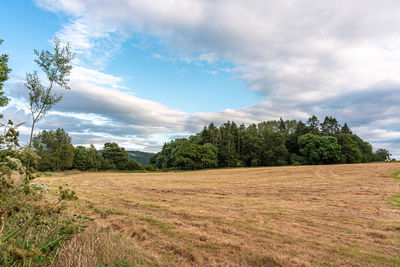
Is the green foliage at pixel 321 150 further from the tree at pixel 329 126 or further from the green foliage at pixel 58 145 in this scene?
the green foliage at pixel 58 145

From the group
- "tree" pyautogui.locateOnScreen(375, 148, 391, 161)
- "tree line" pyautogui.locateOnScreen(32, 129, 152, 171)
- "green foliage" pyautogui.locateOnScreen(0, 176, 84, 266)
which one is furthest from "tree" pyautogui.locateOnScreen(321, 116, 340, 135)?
"green foliage" pyautogui.locateOnScreen(0, 176, 84, 266)

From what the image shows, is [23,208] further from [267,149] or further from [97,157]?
[97,157]

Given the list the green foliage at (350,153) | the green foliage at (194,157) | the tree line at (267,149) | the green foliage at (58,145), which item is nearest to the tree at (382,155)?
the tree line at (267,149)

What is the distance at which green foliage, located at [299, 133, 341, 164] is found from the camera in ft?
208

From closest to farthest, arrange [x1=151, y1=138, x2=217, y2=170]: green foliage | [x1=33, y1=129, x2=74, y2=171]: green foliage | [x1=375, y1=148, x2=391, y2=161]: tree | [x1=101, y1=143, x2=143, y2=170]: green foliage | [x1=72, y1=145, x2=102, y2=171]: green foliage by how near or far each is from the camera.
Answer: [x1=33, y1=129, x2=74, y2=171]: green foliage
[x1=151, y1=138, x2=217, y2=170]: green foliage
[x1=72, y1=145, x2=102, y2=171]: green foliage
[x1=101, y1=143, x2=143, y2=170]: green foliage
[x1=375, y1=148, x2=391, y2=161]: tree

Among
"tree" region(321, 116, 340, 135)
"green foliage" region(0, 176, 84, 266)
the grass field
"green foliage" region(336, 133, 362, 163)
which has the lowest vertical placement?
the grass field

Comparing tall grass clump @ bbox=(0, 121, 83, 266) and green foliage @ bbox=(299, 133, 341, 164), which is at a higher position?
green foliage @ bbox=(299, 133, 341, 164)

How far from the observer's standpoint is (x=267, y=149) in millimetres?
73375

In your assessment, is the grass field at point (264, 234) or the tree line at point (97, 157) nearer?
the grass field at point (264, 234)

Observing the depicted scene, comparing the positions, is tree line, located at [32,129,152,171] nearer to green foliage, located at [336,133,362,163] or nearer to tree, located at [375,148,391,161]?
green foliage, located at [336,133,362,163]

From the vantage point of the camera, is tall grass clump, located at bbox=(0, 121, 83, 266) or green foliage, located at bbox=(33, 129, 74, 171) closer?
tall grass clump, located at bbox=(0, 121, 83, 266)

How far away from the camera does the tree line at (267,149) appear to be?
64875mm

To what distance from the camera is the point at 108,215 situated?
8.75 meters

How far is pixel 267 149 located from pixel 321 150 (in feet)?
54.1
